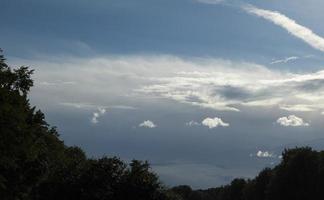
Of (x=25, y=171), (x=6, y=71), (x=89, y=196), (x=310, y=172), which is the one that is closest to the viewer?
(x=6, y=71)

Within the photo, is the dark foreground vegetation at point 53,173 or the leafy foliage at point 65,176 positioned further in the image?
the leafy foliage at point 65,176

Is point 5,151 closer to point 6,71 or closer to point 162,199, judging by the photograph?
point 6,71

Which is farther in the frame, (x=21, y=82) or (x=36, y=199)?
(x=36, y=199)

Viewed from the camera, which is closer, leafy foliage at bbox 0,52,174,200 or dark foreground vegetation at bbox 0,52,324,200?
dark foreground vegetation at bbox 0,52,324,200

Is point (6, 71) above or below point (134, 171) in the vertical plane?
above

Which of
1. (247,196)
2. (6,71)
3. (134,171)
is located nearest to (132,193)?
(134,171)

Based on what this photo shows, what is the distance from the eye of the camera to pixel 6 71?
138 ft

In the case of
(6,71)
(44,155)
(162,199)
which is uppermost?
(6,71)

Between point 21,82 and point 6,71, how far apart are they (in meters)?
3.62

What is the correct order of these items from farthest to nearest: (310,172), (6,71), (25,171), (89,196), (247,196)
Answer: (247,196) → (310,172) → (25,171) → (89,196) → (6,71)

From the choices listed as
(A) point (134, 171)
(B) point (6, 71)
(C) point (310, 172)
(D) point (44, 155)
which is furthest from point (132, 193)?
(C) point (310, 172)

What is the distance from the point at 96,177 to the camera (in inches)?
1813

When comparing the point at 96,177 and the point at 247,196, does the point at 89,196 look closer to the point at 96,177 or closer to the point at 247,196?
the point at 96,177

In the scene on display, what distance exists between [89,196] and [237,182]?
112601 mm
